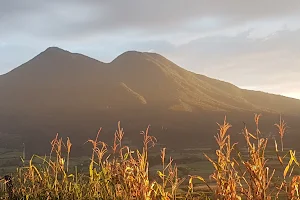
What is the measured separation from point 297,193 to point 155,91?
629 ft

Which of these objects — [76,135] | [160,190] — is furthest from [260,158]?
[76,135]

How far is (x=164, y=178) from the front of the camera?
11.6 feet

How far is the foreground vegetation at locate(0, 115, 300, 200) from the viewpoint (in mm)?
2713

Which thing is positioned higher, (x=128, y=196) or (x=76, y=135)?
(x=128, y=196)

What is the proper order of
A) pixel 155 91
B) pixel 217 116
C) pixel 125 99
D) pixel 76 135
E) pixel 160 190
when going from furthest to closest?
pixel 155 91 → pixel 125 99 → pixel 217 116 → pixel 76 135 → pixel 160 190

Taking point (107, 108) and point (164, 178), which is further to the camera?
point (107, 108)

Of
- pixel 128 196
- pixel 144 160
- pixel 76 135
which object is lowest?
pixel 76 135

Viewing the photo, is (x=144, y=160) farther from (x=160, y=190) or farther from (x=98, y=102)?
(x=98, y=102)

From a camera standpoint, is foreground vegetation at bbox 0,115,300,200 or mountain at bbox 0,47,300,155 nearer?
foreground vegetation at bbox 0,115,300,200

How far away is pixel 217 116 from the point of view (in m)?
158

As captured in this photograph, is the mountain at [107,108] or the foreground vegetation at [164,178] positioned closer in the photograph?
the foreground vegetation at [164,178]

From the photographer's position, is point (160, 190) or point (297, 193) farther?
point (160, 190)

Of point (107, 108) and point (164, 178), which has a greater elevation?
point (164, 178)

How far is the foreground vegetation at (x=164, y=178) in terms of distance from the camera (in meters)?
2.71
